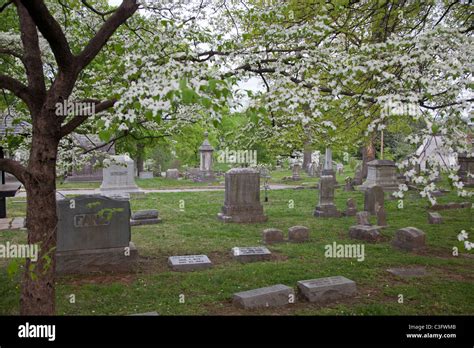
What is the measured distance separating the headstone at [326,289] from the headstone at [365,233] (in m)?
4.27

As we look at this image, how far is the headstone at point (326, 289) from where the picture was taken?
21.2ft

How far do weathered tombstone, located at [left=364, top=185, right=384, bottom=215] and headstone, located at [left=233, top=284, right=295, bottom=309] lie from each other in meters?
7.70

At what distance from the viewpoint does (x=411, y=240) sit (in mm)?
9703

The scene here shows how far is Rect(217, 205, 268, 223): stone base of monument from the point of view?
13945mm

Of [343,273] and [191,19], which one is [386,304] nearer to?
[343,273]

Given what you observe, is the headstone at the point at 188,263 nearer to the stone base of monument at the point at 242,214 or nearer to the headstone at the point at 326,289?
the headstone at the point at 326,289

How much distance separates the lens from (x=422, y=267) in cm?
841

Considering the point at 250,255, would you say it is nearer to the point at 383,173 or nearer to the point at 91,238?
the point at 91,238

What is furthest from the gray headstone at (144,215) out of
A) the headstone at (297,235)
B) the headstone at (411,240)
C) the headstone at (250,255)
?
the headstone at (411,240)

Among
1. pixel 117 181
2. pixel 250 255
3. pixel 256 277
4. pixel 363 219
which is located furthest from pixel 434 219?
pixel 117 181

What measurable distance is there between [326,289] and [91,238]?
469 centimetres

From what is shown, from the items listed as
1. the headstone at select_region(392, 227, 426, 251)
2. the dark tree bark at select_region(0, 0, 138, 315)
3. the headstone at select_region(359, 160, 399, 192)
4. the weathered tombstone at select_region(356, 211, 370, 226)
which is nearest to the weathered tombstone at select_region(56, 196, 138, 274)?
the dark tree bark at select_region(0, 0, 138, 315)

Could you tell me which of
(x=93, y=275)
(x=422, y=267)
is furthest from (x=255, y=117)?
(x=422, y=267)

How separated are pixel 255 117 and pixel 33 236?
10.0 ft
